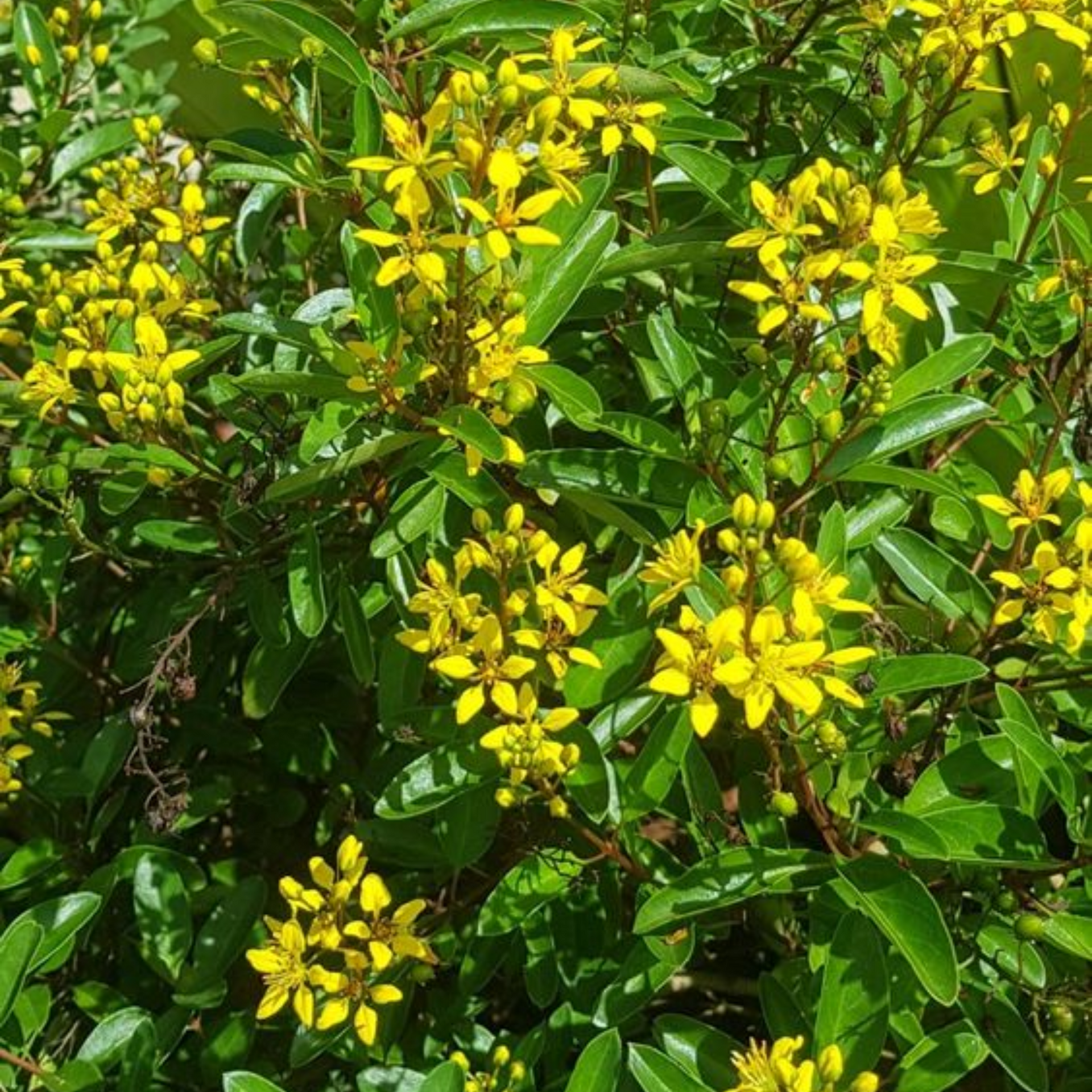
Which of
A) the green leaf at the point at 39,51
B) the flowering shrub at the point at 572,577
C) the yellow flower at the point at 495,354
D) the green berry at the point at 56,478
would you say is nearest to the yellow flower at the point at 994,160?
the flowering shrub at the point at 572,577

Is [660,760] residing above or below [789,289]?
below

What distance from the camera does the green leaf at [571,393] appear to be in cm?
133

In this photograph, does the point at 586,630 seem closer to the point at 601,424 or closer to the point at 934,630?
the point at 601,424

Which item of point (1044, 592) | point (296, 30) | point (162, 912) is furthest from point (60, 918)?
point (1044, 592)

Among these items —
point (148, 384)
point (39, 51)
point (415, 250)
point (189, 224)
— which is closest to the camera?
point (415, 250)

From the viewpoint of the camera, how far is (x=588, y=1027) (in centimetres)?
149

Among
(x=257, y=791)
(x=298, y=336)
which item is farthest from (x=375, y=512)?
(x=257, y=791)

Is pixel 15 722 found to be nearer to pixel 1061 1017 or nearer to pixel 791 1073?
pixel 791 1073

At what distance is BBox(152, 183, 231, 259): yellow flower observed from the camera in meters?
1.69

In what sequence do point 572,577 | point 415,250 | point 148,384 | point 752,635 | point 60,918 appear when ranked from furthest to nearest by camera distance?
point 60,918, point 148,384, point 572,577, point 415,250, point 752,635

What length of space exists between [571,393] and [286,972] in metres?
0.58

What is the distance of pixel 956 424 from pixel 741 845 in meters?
0.43

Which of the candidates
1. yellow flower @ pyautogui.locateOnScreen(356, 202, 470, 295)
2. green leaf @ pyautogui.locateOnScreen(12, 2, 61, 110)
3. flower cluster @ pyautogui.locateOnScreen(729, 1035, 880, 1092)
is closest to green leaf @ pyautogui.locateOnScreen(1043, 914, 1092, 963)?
flower cluster @ pyautogui.locateOnScreen(729, 1035, 880, 1092)

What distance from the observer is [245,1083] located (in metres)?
1.33
